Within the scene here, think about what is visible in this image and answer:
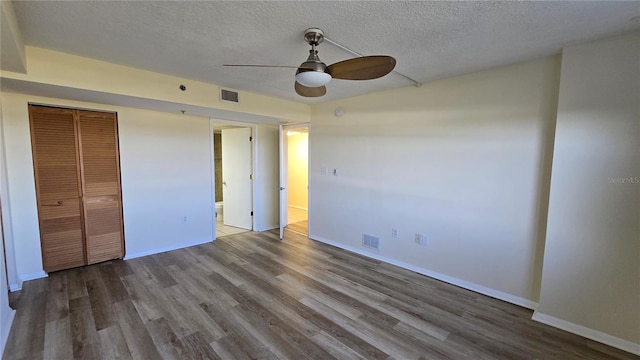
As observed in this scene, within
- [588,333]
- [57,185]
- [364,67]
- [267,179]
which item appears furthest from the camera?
[267,179]

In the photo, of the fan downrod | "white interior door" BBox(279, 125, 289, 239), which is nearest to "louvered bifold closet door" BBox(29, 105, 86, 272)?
"white interior door" BBox(279, 125, 289, 239)

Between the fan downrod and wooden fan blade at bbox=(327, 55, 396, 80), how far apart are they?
256mm

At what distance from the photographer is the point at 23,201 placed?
9.76 feet

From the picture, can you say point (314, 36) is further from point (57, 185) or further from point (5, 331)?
point (57, 185)

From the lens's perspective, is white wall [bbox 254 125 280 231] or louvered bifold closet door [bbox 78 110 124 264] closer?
louvered bifold closet door [bbox 78 110 124 264]

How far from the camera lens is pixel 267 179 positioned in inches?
205

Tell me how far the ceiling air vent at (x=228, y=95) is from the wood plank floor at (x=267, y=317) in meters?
2.19

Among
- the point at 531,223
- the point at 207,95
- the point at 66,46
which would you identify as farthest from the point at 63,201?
the point at 531,223

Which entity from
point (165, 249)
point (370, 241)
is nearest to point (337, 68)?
point (370, 241)

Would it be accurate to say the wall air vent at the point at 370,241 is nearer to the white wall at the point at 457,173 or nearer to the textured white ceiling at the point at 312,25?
the white wall at the point at 457,173

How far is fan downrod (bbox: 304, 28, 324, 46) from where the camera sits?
76.4 inches

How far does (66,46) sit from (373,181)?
3.49m

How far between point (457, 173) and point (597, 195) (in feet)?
3.69

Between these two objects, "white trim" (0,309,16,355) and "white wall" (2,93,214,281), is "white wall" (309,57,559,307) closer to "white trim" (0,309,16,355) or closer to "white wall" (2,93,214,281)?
"white wall" (2,93,214,281)
